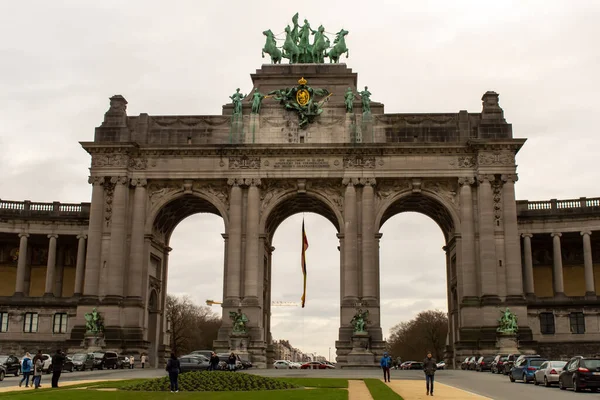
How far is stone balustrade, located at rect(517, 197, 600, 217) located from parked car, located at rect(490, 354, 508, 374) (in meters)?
25.8

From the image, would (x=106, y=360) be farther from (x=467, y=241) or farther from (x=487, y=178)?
(x=487, y=178)

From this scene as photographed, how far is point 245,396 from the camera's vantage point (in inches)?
1127

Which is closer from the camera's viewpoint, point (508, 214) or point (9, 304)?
point (508, 214)

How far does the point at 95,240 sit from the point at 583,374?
47.2 meters

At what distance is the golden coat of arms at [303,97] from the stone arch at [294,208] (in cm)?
837

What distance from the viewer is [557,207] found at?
76.6 metres

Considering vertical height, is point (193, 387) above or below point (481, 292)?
below

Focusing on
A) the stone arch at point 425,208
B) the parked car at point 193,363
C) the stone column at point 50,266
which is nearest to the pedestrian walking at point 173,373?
the parked car at point 193,363

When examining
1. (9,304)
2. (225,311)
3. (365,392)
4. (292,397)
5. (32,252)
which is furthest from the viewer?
(32,252)

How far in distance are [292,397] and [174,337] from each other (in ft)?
324

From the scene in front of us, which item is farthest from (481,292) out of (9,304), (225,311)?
(9,304)

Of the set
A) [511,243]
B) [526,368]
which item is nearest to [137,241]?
[511,243]

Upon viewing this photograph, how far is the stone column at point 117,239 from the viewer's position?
67.2 m

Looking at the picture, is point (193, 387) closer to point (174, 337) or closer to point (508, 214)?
point (508, 214)
